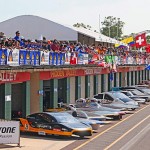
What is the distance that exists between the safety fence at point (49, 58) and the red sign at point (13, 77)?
1.04 m

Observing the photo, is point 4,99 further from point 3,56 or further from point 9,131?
point 9,131

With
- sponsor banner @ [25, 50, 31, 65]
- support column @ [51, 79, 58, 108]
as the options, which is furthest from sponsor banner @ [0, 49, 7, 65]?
support column @ [51, 79, 58, 108]

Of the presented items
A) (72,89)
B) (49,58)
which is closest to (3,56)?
(49,58)

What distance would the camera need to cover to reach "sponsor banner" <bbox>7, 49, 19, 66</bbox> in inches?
877

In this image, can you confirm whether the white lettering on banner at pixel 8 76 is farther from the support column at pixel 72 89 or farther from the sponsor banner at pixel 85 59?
the support column at pixel 72 89

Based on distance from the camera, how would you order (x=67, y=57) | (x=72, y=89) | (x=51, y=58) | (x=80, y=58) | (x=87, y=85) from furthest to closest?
(x=87, y=85) < (x=72, y=89) < (x=80, y=58) < (x=67, y=57) < (x=51, y=58)

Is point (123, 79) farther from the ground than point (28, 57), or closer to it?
closer to it

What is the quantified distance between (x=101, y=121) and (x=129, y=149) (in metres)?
8.73

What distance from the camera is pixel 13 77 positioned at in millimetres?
25141

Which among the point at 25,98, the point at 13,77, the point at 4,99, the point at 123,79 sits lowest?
the point at 25,98

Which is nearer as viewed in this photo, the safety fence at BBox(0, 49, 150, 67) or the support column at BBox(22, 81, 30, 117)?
the safety fence at BBox(0, 49, 150, 67)

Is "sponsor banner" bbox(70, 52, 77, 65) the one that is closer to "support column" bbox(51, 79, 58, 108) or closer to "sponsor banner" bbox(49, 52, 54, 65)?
"support column" bbox(51, 79, 58, 108)

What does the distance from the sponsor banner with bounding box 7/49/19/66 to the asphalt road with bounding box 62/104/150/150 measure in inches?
201

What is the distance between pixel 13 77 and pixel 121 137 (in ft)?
22.4
